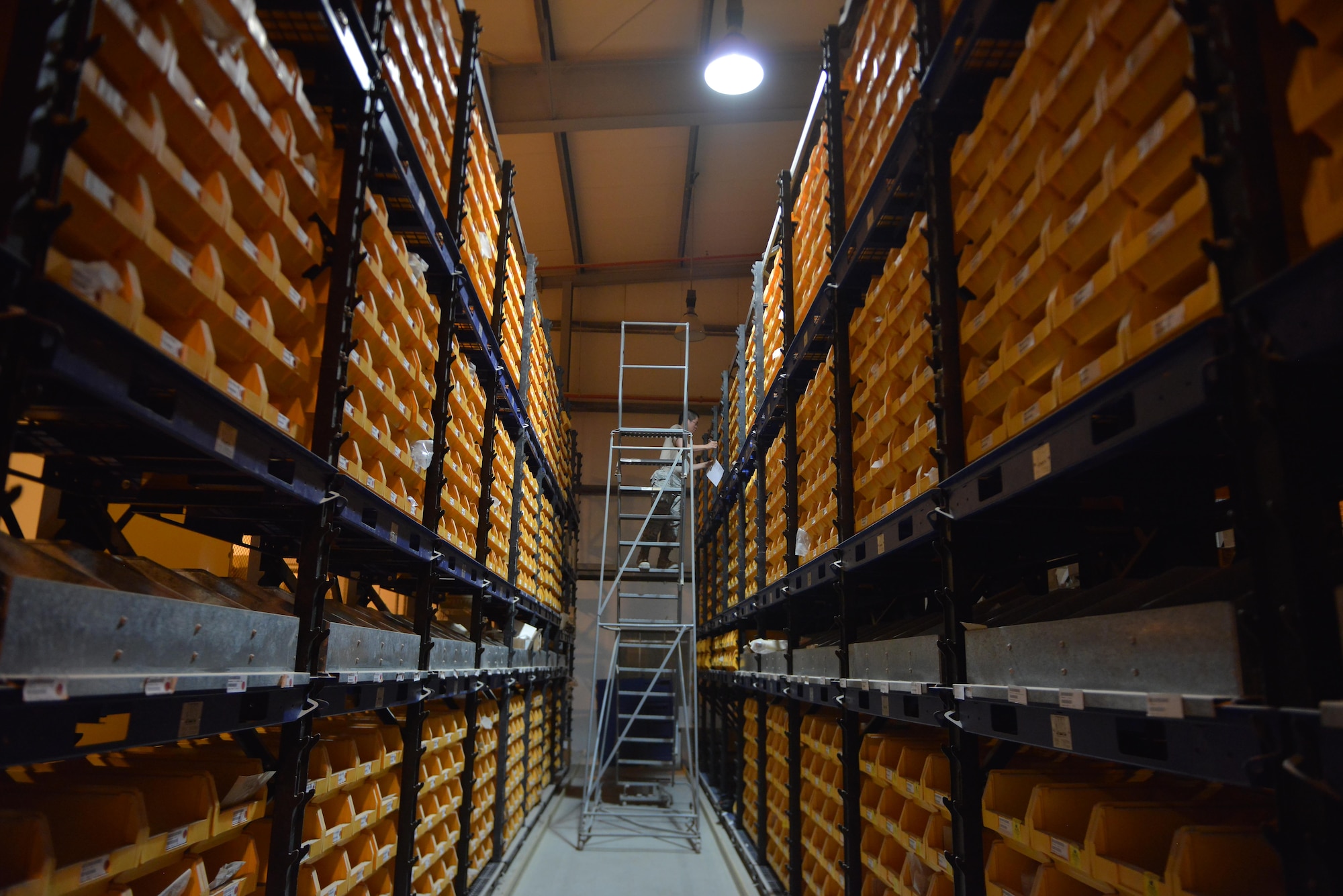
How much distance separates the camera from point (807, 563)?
527 centimetres

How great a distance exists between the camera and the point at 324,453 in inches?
124

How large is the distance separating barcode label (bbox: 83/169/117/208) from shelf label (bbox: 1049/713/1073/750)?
2716 millimetres

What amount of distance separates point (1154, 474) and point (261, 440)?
9.37ft

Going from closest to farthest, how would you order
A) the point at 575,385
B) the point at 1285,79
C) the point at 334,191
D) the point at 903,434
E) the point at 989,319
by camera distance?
the point at 1285,79
the point at 989,319
the point at 334,191
the point at 903,434
the point at 575,385

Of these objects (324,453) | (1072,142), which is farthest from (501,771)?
(1072,142)

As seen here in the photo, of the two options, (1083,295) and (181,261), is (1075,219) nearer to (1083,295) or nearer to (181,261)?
(1083,295)

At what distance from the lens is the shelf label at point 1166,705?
1817mm

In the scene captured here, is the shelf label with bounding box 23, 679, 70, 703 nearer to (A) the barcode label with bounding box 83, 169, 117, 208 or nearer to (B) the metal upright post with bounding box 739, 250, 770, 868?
(A) the barcode label with bounding box 83, 169, 117, 208

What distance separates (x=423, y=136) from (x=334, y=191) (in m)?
1.29

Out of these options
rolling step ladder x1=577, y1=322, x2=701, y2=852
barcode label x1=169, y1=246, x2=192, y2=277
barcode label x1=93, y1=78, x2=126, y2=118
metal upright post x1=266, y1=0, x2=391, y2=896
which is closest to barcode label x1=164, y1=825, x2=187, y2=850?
metal upright post x1=266, y1=0, x2=391, y2=896

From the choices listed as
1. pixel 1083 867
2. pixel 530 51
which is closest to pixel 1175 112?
pixel 1083 867

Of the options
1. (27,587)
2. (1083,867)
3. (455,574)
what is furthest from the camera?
(455,574)

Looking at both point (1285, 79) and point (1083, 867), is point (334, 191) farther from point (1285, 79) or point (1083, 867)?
point (1083, 867)

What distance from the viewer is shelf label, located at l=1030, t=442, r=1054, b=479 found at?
94.8 inches
